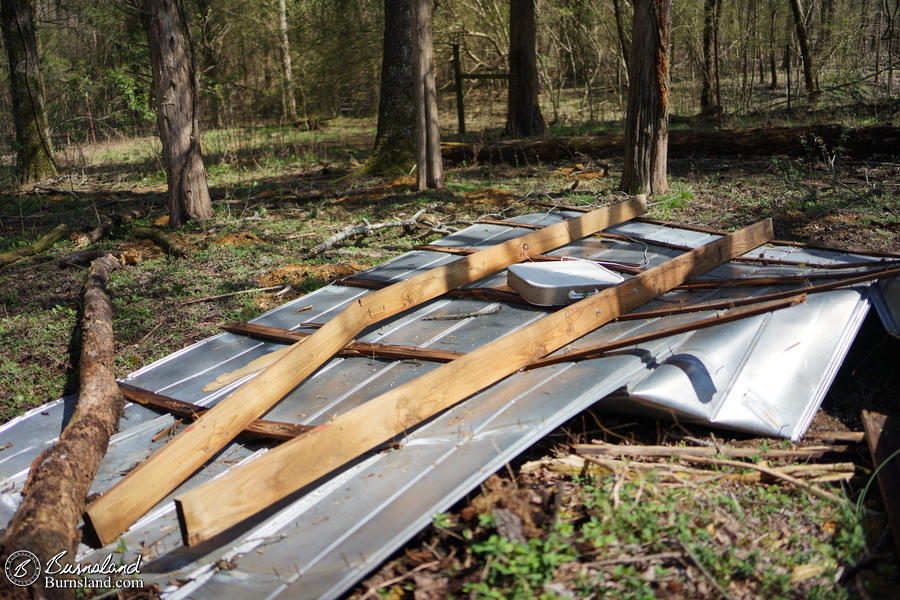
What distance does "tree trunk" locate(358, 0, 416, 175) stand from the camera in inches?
392

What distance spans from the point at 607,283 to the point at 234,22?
739 inches

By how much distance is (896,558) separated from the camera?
84.3 inches

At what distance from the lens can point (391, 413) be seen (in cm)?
260

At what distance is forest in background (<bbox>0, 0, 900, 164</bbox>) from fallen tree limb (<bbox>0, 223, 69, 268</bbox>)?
464 cm

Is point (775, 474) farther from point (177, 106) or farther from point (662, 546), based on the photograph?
point (177, 106)

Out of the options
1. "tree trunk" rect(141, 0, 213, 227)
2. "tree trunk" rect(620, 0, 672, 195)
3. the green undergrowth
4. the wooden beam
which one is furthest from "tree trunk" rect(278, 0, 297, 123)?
the green undergrowth

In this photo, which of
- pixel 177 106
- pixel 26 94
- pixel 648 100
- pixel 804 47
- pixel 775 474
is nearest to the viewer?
pixel 775 474

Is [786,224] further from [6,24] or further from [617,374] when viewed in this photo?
[6,24]

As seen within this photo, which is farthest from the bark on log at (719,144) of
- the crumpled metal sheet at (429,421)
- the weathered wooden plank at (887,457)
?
the weathered wooden plank at (887,457)

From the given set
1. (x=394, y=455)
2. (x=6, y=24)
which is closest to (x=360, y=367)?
(x=394, y=455)

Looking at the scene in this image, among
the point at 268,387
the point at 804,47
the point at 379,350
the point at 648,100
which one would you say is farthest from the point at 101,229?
the point at 804,47

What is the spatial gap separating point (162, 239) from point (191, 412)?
4.24 meters

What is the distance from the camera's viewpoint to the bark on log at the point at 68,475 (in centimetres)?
223

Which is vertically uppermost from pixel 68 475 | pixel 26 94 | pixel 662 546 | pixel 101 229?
pixel 26 94
